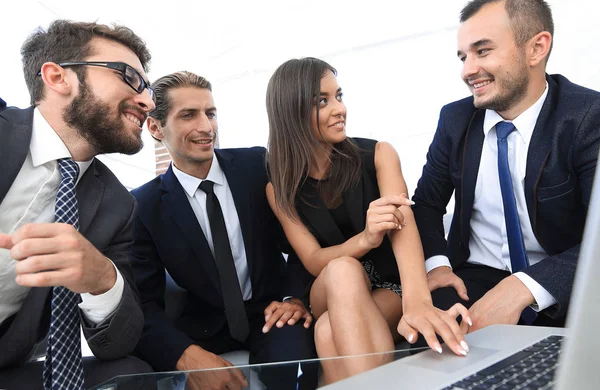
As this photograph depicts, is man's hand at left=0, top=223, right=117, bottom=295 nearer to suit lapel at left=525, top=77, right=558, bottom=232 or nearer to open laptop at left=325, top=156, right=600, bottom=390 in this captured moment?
open laptop at left=325, top=156, right=600, bottom=390

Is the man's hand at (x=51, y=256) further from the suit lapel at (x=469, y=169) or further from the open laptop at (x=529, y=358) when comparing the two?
the suit lapel at (x=469, y=169)

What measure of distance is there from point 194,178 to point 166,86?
1.80ft

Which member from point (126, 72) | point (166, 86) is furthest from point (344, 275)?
point (166, 86)

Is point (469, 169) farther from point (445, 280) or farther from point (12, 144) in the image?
point (12, 144)

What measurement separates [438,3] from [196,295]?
16.3 feet

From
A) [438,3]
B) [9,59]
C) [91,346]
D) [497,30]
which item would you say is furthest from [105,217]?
[438,3]

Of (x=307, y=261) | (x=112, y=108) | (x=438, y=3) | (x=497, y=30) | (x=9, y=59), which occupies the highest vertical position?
(x=438, y=3)

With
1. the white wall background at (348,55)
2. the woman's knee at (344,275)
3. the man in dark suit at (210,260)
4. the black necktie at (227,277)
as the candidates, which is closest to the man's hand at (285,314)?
the man in dark suit at (210,260)

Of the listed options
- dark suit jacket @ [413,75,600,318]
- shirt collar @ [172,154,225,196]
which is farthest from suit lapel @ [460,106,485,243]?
shirt collar @ [172,154,225,196]

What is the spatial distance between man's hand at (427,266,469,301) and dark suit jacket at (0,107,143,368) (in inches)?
36.0

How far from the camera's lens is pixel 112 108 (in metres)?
1.70

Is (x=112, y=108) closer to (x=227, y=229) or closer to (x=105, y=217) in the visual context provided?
(x=105, y=217)

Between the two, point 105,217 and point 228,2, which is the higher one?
point 228,2

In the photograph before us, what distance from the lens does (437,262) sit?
1.69 metres
